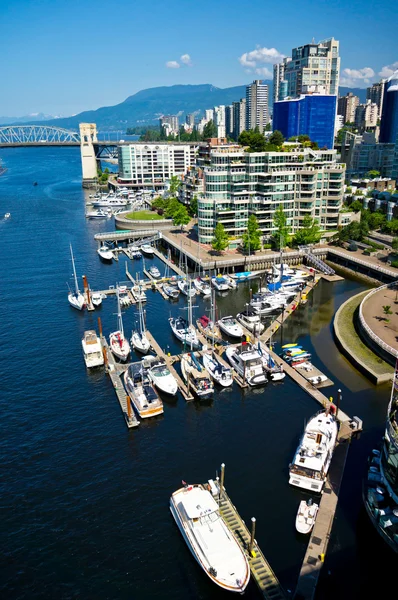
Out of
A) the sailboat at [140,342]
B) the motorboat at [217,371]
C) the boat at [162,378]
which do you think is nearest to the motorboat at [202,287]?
the sailboat at [140,342]

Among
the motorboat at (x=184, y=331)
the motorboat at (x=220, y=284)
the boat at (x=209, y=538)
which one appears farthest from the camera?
the motorboat at (x=220, y=284)

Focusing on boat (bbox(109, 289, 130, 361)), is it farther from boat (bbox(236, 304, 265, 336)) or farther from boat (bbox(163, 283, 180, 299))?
boat (bbox(163, 283, 180, 299))

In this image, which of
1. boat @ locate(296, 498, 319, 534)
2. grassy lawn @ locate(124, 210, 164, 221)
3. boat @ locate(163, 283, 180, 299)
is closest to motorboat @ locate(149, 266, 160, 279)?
boat @ locate(163, 283, 180, 299)

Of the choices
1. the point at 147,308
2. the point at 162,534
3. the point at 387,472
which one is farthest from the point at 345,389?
the point at 147,308

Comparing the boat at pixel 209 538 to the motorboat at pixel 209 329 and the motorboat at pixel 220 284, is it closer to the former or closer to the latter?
the motorboat at pixel 209 329

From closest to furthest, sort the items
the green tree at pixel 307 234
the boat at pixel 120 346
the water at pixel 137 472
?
the water at pixel 137 472 → the boat at pixel 120 346 → the green tree at pixel 307 234

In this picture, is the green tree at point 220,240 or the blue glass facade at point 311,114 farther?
the blue glass facade at point 311,114

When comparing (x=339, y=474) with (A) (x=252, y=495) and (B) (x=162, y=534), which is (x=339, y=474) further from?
(B) (x=162, y=534)
